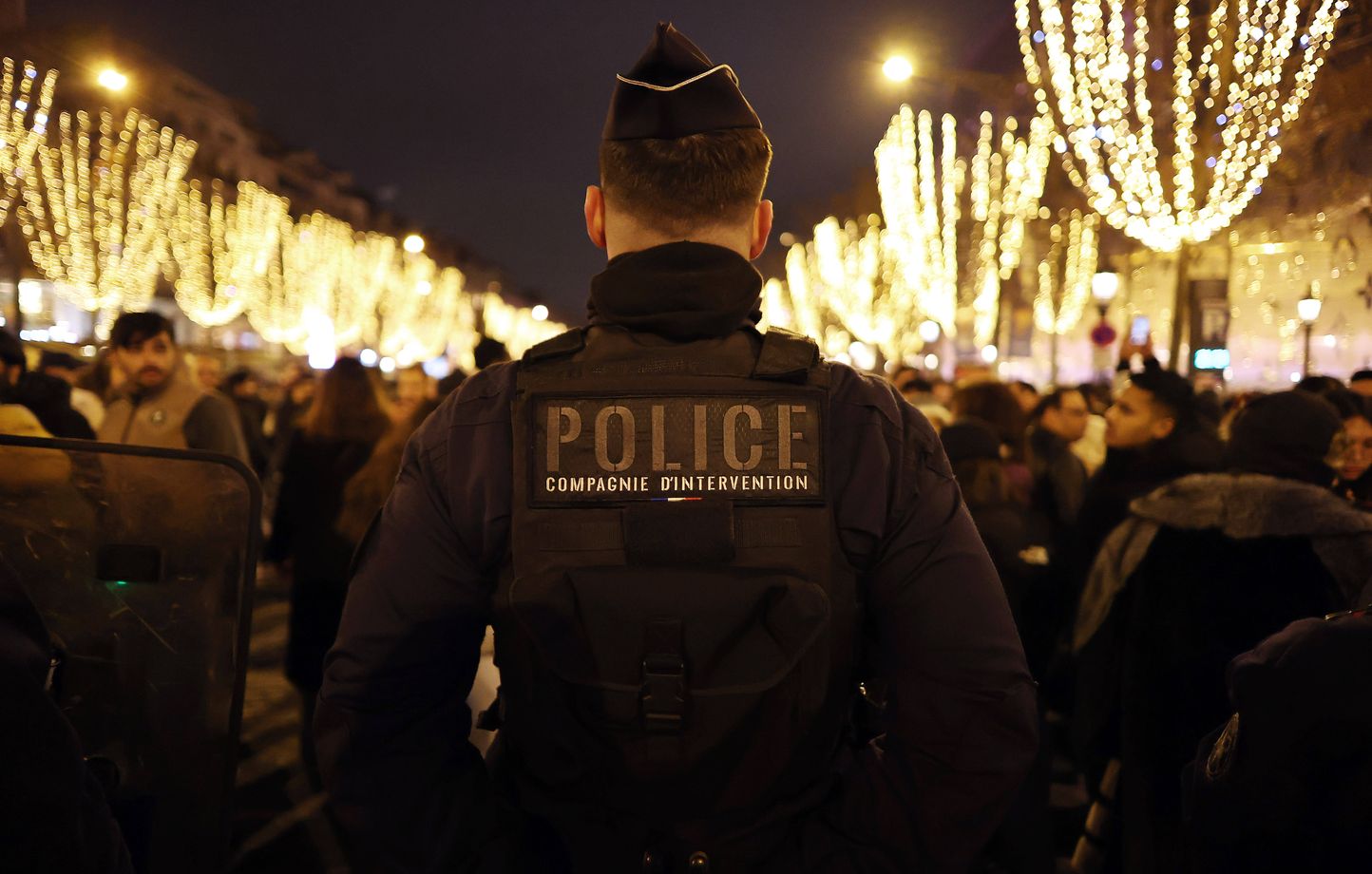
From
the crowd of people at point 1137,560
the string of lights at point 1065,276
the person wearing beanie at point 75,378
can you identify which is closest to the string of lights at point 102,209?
the person wearing beanie at point 75,378

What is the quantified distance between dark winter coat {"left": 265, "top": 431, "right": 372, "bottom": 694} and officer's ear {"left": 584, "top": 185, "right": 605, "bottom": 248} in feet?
11.4

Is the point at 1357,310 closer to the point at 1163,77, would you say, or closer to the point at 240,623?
the point at 1163,77

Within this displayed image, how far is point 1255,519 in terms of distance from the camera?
3.76 metres

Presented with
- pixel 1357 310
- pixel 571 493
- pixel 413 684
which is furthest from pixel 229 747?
pixel 1357 310

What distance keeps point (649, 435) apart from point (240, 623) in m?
0.91

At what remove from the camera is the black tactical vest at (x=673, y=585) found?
6.14 ft

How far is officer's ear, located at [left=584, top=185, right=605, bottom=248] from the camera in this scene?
224cm

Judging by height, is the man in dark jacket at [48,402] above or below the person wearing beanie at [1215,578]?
above

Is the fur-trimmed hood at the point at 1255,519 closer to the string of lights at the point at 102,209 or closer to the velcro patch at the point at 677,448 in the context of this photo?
the velcro patch at the point at 677,448

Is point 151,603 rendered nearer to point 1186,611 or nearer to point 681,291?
point 681,291

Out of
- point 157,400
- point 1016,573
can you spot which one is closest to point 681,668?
point 1016,573

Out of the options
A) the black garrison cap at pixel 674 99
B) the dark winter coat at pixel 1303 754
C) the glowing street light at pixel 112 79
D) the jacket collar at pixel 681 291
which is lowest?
the dark winter coat at pixel 1303 754

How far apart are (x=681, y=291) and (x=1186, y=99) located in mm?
13351

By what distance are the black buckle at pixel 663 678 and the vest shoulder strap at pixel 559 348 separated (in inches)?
20.6
